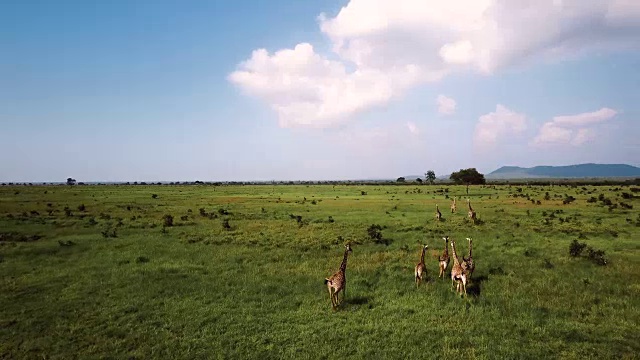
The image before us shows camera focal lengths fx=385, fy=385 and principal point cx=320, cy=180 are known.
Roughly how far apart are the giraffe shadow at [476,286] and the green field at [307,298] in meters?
0.09

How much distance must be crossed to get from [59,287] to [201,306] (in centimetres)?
758

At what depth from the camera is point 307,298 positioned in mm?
15406

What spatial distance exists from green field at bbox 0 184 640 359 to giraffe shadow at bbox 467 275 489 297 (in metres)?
0.09

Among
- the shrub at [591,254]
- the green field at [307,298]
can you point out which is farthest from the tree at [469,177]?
the shrub at [591,254]

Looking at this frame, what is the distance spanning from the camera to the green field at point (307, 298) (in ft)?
37.5

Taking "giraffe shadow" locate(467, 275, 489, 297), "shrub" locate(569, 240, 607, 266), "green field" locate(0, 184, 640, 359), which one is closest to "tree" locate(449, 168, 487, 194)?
"green field" locate(0, 184, 640, 359)

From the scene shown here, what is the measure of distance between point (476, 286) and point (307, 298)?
7209mm

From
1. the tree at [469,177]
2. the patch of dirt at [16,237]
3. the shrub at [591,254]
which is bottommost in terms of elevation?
the shrub at [591,254]

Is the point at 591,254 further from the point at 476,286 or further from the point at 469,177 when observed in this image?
the point at 469,177

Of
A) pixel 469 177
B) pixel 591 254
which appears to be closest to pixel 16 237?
pixel 591 254

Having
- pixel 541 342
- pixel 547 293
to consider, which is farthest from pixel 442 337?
pixel 547 293

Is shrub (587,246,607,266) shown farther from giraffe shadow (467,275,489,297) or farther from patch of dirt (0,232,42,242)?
patch of dirt (0,232,42,242)

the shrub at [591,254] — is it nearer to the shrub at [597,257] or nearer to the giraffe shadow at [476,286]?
the shrub at [597,257]

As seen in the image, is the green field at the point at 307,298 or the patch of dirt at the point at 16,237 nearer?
the green field at the point at 307,298
